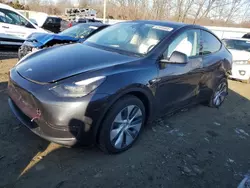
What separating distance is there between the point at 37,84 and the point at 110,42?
1.50 metres

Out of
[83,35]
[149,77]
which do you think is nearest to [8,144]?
[149,77]

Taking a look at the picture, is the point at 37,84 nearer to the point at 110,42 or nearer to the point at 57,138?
the point at 57,138

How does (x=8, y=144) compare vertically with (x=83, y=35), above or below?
below

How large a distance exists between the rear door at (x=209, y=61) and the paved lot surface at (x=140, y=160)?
0.79 meters

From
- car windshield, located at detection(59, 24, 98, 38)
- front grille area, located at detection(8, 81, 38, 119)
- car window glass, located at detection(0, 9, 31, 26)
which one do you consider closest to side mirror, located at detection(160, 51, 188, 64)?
front grille area, located at detection(8, 81, 38, 119)

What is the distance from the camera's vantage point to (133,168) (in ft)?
8.96

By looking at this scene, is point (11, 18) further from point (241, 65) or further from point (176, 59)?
point (241, 65)

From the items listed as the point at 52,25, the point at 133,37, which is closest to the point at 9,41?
the point at 133,37

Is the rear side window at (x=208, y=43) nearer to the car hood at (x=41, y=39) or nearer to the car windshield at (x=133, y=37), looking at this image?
the car windshield at (x=133, y=37)

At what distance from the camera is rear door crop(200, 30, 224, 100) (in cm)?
406

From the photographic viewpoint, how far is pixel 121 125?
2.82m

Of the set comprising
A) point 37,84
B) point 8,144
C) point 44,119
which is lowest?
point 8,144

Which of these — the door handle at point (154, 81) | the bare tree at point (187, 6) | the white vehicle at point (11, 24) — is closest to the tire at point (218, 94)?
the door handle at point (154, 81)

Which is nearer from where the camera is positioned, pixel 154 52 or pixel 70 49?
pixel 154 52
